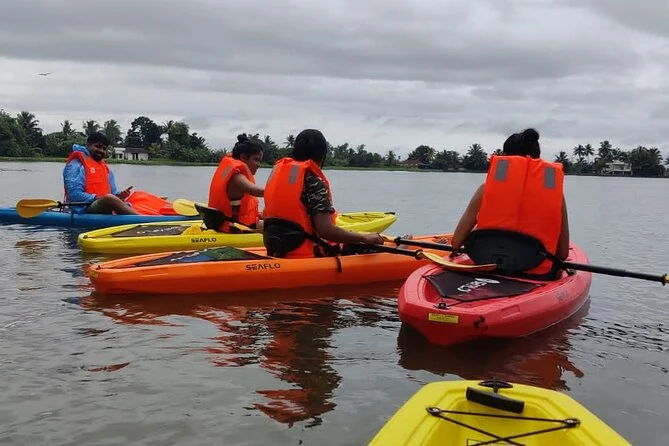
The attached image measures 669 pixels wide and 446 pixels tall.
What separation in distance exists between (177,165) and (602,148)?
77402mm

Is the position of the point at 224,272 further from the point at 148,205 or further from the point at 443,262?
the point at 148,205

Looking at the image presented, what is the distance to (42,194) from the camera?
76.2ft

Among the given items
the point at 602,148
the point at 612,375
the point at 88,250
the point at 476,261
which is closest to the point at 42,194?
the point at 88,250

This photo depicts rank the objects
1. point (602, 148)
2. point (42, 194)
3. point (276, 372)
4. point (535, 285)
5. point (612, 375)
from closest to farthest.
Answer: point (276, 372) < point (612, 375) < point (535, 285) < point (42, 194) < point (602, 148)

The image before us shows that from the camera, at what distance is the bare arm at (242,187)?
8836 mm

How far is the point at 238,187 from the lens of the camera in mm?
9062

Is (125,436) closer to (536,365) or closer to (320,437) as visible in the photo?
(320,437)

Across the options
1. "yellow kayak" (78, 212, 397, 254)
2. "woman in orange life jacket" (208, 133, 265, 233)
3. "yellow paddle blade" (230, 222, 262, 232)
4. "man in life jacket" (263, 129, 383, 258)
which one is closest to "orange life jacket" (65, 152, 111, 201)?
"yellow kayak" (78, 212, 397, 254)

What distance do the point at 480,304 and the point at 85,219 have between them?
8887 mm

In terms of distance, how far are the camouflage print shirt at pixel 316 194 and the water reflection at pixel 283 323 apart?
967 millimetres

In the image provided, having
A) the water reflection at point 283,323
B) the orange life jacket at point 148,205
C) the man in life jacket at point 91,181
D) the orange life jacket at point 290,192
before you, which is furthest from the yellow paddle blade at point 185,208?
the water reflection at point 283,323

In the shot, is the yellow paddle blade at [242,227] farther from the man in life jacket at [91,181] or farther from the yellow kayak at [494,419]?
the yellow kayak at [494,419]

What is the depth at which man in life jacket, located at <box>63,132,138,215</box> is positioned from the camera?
39.6ft

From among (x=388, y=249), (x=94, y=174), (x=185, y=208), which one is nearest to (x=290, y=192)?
(x=388, y=249)
